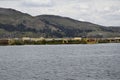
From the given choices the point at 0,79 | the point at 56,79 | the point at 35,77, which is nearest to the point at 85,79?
the point at 56,79

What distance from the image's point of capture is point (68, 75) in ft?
334

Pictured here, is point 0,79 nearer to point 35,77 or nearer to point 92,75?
point 35,77

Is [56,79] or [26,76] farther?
[26,76]

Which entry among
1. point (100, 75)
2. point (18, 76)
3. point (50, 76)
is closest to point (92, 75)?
point (100, 75)

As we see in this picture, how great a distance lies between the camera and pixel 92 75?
101m

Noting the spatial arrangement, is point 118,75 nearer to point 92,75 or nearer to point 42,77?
point 92,75

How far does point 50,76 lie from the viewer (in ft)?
330

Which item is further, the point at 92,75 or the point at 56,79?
the point at 92,75

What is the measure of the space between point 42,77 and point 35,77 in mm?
1787

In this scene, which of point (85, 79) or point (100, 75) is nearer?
point (85, 79)

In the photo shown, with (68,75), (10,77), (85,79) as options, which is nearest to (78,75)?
(68,75)

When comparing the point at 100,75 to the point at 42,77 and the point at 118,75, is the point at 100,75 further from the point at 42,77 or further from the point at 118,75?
the point at 42,77

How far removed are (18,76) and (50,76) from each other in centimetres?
796

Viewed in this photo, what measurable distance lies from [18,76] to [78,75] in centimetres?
1473
